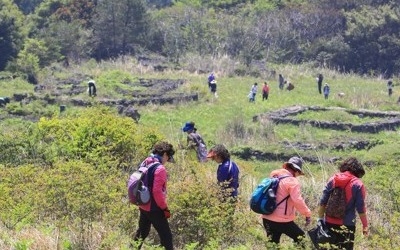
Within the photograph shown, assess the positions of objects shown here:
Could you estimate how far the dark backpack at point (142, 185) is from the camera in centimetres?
660

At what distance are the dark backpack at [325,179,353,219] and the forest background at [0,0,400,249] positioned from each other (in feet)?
1.28

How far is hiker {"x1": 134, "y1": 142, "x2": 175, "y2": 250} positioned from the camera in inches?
260

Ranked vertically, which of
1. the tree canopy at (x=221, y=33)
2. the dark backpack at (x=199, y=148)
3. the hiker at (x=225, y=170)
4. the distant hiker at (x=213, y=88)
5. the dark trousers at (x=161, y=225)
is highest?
the hiker at (x=225, y=170)

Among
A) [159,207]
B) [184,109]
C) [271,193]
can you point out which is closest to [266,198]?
[271,193]

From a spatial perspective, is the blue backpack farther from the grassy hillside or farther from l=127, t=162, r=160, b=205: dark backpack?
l=127, t=162, r=160, b=205: dark backpack

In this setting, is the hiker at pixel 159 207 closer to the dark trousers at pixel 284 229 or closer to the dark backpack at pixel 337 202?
the dark trousers at pixel 284 229

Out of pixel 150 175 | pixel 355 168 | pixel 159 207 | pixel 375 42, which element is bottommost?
pixel 375 42

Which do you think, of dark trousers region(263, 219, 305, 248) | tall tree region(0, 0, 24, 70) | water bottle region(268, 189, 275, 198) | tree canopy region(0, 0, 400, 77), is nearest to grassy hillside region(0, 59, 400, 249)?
dark trousers region(263, 219, 305, 248)

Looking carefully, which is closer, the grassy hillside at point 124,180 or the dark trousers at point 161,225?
the dark trousers at point 161,225

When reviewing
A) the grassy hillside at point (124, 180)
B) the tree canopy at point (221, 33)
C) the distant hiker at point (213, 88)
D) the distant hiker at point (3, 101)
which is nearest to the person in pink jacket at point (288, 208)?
the grassy hillside at point (124, 180)

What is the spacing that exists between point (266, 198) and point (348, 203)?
29.6 inches

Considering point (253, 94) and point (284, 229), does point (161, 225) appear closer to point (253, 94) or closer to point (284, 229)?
point (284, 229)

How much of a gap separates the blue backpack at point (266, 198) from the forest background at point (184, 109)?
25 cm

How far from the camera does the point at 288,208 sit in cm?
665
